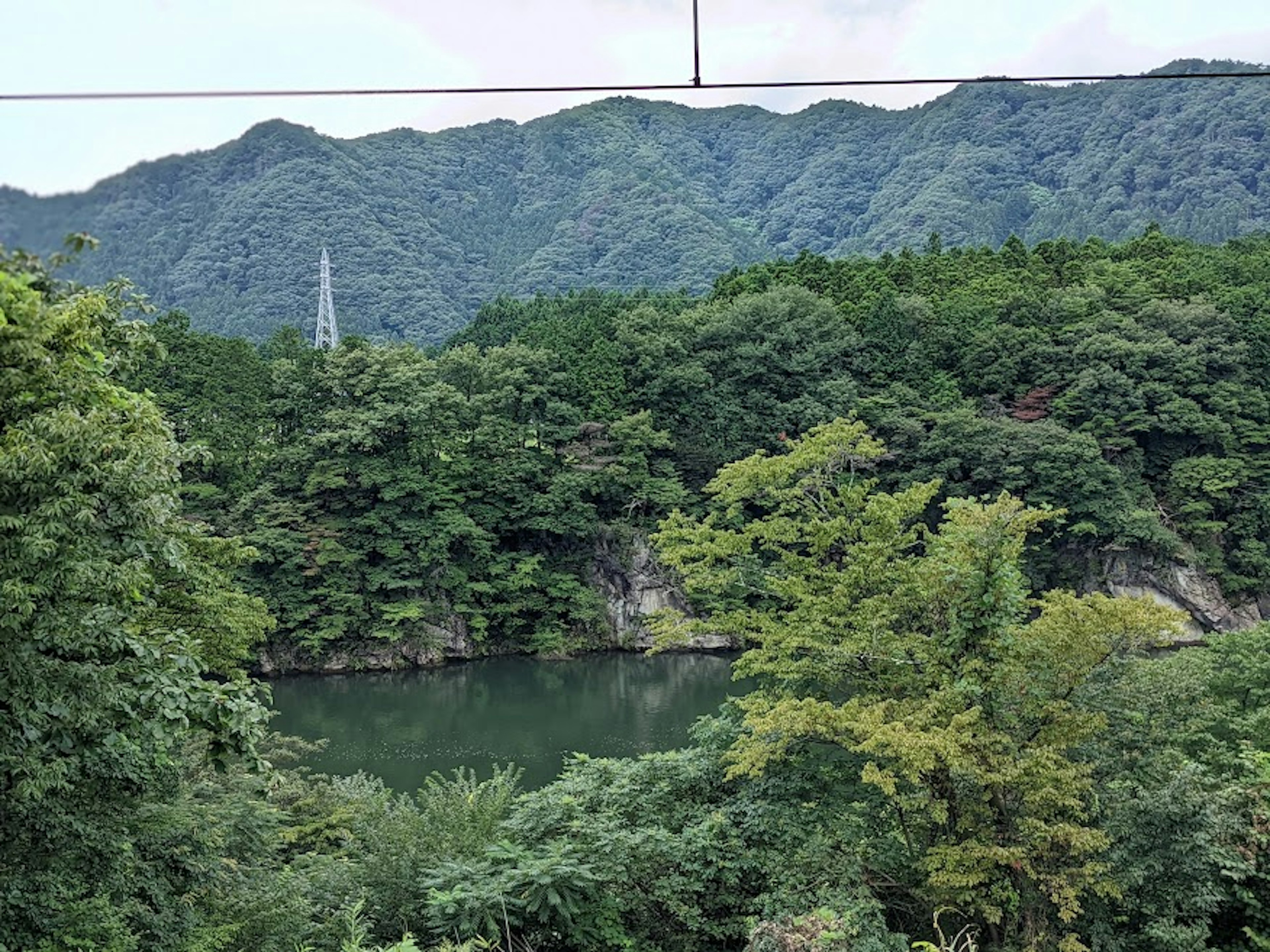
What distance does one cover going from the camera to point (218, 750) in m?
4.35

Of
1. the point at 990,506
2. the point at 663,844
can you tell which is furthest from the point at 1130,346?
the point at 663,844

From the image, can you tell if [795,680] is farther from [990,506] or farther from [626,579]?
[626,579]

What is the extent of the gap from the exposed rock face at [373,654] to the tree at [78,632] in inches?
671

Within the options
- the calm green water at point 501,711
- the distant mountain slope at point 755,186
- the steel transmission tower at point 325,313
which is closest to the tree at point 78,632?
the calm green water at point 501,711

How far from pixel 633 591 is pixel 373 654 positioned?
250 inches

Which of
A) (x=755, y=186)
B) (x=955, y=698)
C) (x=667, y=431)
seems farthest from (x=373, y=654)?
(x=755, y=186)

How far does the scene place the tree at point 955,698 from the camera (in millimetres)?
5836

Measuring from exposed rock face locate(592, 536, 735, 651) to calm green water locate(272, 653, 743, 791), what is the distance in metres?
0.59

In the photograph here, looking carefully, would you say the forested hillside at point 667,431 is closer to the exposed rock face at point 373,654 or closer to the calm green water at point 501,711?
the exposed rock face at point 373,654

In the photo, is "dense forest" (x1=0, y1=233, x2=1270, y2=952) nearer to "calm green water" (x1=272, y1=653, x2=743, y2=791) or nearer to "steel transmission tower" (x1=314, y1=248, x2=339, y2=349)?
"calm green water" (x1=272, y1=653, x2=743, y2=791)

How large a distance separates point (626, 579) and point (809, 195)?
46775 mm

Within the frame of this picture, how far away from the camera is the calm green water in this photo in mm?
15508

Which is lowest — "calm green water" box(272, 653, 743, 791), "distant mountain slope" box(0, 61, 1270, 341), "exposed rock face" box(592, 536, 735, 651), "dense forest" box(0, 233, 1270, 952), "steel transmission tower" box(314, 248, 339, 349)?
"calm green water" box(272, 653, 743, 791)

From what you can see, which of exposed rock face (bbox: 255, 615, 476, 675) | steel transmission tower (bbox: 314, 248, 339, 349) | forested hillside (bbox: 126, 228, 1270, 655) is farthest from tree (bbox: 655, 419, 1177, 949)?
exposed rock face (bbox: 255, 615, 476, 675)
